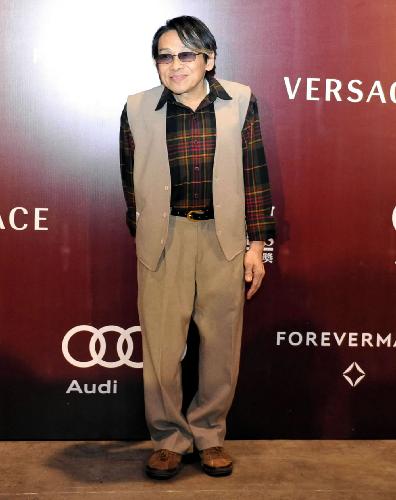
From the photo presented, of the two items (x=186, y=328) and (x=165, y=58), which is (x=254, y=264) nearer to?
(x=186, y=328)

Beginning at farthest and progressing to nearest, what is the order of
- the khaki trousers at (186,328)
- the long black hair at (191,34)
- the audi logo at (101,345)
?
1. the audi logo at (101,345)
2. the khaki trousers at (186,328)
3. the long black hair at (191,34)

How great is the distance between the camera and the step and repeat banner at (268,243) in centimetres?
299

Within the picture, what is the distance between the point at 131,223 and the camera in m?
2.88

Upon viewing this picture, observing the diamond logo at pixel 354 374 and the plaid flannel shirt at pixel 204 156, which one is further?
the diamond logo at pixel 354 374

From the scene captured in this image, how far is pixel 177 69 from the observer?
8.55 feet

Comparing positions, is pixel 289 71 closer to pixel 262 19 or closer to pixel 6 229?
pixel 262 19

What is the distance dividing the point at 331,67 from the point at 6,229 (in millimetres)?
1501

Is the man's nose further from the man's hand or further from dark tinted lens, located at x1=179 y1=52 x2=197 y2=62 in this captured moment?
the man's hand

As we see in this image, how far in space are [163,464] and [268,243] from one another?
1011mm

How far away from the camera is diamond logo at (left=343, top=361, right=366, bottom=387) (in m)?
3.19

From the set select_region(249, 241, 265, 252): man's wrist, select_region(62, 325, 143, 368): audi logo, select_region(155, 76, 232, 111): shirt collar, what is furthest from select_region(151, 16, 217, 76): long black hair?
select_region(62, 325, 143, 368): audi logo

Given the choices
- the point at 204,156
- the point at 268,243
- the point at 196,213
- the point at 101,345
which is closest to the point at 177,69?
the point at 204,156

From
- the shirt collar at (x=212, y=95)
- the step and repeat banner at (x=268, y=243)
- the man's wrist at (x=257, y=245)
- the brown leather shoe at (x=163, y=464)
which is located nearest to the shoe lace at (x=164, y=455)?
the brown leather shoe at (x=163, y=464)

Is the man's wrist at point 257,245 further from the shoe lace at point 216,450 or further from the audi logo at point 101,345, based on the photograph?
the shoe lace at point 216,450
